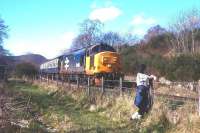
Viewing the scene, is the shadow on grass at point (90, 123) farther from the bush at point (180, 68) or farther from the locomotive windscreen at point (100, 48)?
the bush at point (180, 68)

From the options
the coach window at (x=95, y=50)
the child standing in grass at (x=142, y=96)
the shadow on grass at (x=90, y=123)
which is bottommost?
the shadow on grass at (x=90, y=123)

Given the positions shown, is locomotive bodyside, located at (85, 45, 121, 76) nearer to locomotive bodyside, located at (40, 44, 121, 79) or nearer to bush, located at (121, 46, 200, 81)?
locomotive bodyside, located at (40, 44, 121, 79)

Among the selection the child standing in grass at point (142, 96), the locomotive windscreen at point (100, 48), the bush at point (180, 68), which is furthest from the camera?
the bush at point (180, 68)

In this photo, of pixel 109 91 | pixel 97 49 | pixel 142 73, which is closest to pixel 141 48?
pixel 97 49

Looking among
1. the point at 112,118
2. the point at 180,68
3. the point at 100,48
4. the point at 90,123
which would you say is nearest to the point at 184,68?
the point at 180,68

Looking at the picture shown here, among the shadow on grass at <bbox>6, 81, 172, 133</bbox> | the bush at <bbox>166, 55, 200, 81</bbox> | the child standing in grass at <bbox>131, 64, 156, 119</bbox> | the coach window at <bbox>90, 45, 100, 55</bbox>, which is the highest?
the coach window at <bbox>90, 45, 100, 55</bbox>

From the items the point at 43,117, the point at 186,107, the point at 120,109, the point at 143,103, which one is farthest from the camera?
the point at 43,117

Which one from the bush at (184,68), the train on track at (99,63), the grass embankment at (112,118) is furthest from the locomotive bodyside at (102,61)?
the grass embankment at (112,118)

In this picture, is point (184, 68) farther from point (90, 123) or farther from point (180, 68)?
point (90, 123)

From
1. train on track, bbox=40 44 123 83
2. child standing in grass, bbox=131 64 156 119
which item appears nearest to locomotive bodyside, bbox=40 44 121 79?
Answer: train on track, bbox=40 44 123 83

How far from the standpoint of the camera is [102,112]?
1909cm

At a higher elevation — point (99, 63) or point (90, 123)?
point (99, 63)

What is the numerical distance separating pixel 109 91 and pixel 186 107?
25.4 ft

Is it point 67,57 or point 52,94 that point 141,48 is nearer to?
point 67,57
